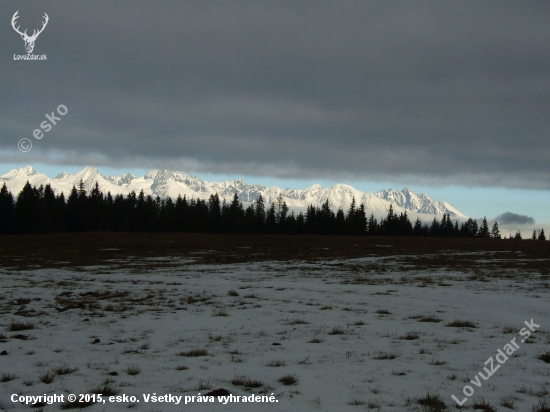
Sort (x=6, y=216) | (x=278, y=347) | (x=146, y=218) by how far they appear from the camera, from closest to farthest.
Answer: (x=278, y=347) < (x=6, y=216) < (x=146, y=218)

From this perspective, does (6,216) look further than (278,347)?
Yes

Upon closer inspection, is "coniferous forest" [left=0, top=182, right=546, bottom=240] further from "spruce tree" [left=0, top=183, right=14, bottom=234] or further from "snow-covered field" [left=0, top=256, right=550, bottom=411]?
"snow-covered field" [left=0, top=256, right=550, bottom=411]

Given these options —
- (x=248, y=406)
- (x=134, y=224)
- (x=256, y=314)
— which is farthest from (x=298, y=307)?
(x=134, y=224)

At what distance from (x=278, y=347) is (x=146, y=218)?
397ft

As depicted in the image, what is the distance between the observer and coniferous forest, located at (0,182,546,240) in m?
105

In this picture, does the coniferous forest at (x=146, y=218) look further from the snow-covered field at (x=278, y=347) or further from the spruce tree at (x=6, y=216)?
the snow-covered field at (x=278, y=347)

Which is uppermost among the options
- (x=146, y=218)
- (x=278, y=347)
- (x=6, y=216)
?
(x=146, y=218)

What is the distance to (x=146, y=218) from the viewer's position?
125 meters

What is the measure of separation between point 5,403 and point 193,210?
13085 cm

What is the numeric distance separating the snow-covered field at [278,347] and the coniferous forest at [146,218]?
9780cm

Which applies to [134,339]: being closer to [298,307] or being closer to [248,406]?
[248,406]

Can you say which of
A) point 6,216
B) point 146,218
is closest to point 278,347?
point 6,216

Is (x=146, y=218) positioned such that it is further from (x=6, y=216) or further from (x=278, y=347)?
(x=278, y=347)

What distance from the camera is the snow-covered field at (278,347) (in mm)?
7113
